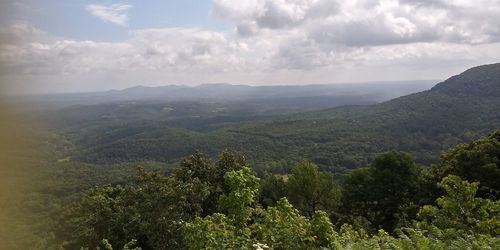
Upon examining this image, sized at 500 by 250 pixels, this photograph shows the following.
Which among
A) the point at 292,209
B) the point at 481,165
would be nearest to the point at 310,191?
the point at 481,165

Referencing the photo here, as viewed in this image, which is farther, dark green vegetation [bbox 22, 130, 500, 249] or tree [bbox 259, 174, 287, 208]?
tree [bbox 259, 174, 287, 208]

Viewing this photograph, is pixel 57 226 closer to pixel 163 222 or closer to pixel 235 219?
pixel 163 222

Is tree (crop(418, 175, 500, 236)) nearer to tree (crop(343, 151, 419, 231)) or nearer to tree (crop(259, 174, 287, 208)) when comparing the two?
tree (crop(343, 151, 419, 231))

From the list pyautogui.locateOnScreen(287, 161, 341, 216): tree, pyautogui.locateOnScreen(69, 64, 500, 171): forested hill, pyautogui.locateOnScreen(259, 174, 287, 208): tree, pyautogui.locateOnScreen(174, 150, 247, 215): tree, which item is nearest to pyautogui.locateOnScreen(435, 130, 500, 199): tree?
pyautogui.locateOnScreen(287, 161, 341, 216): tree

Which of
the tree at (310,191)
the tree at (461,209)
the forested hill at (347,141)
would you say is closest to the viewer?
the tree at (461,209)

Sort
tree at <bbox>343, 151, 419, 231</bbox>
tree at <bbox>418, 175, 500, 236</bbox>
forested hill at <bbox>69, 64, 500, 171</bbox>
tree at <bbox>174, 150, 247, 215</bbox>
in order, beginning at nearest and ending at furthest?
tree at <bbox>418, 175, 500, 236</bbox>
tree at <bbox>174, 150, 247, 215</bbox>
tree at <bbox>343, 151, 419, 231</bbox>
forested hill at <bbox>69, 64, 500, 171</bbox>

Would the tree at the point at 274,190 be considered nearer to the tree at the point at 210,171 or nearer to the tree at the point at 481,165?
the tree at the point at 210,171

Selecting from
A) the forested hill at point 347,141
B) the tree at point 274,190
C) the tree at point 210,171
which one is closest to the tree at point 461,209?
the tree at point 210,171

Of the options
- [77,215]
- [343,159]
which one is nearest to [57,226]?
[77,215]
